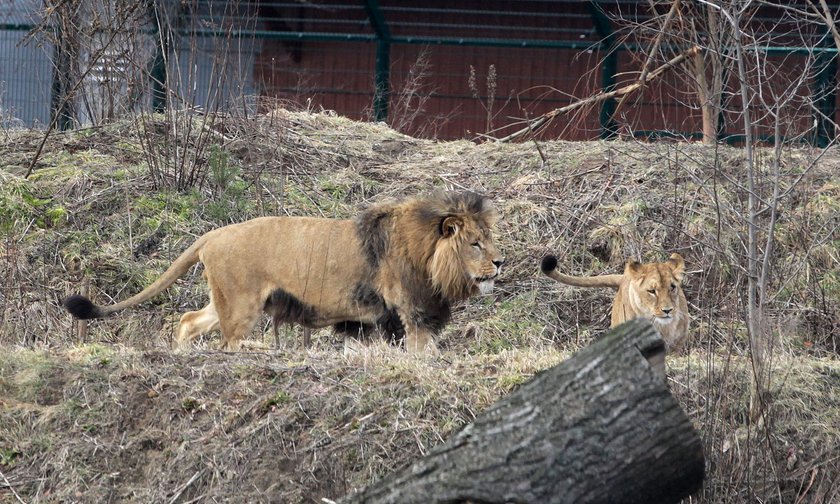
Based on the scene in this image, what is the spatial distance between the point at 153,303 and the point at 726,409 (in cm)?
553

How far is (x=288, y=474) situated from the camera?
6488 millimetres

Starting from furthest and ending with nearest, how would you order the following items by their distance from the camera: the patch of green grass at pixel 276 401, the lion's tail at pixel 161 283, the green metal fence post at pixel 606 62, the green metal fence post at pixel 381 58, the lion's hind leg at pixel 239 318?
the green metal fence post at pixel 381 58
the green metal fence post at pixel 606 62
the lion's hind leg at pixel 239 318
the lion's tail at pixel 161 283
the patch of green grass at pixel 276 401

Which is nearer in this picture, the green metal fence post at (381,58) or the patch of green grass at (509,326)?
the patch of green grass at (509,326)

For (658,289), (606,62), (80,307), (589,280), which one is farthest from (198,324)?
(606,62)

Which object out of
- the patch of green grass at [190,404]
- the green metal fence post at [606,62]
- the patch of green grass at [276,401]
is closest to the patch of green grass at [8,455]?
the patch of green grass at [190,404]

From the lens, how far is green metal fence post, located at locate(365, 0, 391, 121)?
1499 centimetres

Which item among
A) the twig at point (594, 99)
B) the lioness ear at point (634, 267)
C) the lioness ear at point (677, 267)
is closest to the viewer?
the lioness ear at point (677, 267)

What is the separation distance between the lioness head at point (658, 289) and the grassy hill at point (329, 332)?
31 cm

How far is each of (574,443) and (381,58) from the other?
36.1 ft

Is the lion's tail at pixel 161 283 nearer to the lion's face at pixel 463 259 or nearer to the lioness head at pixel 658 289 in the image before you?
the lion's face at pixel 463 259

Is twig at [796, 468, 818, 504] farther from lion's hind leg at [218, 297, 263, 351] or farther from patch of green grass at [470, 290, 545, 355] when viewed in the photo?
lion's hind leg at [218, 297, 263, 351]

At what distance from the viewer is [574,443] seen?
4664 millimetres

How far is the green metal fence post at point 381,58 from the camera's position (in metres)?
15.0

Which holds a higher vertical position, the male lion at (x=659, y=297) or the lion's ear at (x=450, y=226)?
the lion's ear at (x=450, y=226)
